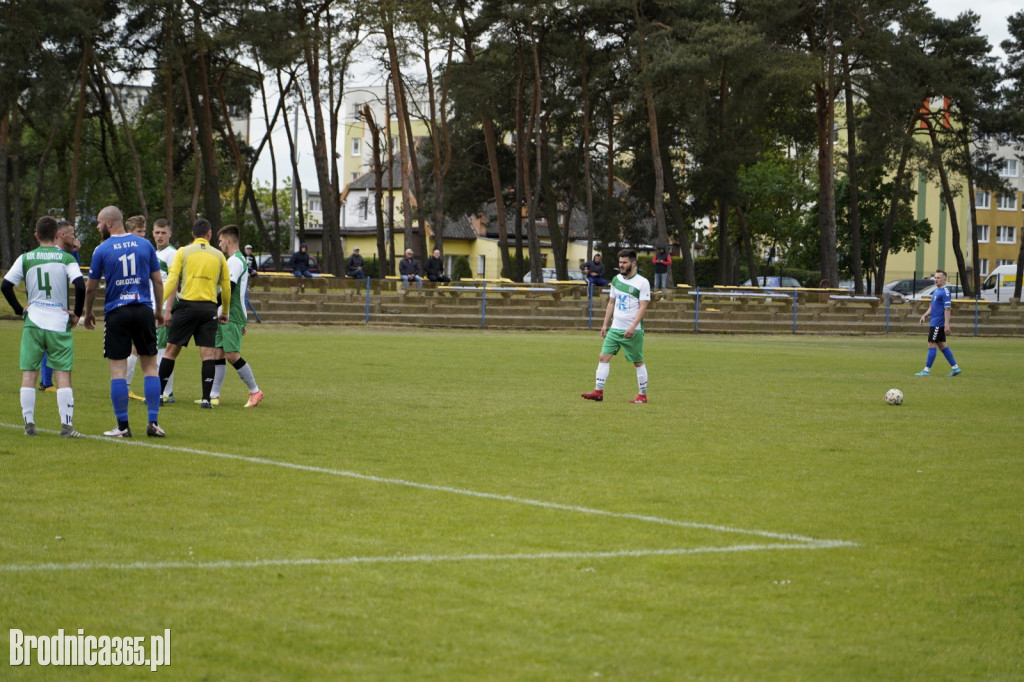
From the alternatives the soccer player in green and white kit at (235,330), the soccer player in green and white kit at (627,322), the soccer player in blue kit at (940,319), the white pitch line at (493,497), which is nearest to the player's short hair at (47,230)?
the white pitch line at (493,497)

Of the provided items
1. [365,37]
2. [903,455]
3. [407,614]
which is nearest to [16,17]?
[365,37]

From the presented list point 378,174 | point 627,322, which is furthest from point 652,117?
point 627,322

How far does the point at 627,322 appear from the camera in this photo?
14.8 meters

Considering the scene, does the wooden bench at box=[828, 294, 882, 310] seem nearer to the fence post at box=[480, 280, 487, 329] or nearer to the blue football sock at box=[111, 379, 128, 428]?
the fence post at box=[480, 280, 487, 329]

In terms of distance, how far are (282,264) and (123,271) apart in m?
48.6

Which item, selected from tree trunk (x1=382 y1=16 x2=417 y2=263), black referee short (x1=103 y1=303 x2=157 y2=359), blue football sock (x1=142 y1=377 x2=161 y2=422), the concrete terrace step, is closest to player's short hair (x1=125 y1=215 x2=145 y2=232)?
black referee short (x1=103 y1=303 x2=157 y2=359)

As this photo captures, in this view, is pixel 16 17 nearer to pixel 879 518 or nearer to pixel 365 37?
pixel 365 37

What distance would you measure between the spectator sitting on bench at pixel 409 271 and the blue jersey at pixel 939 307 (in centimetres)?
1866

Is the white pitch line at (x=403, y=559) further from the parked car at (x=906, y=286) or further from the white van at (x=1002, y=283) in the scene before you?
the parked car at (x=906, y=286)

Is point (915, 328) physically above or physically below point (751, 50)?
below

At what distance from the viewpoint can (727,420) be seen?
12914 millimetres

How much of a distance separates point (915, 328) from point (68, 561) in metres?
36.4

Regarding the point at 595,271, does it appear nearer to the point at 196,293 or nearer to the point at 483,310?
the point at 483,310
